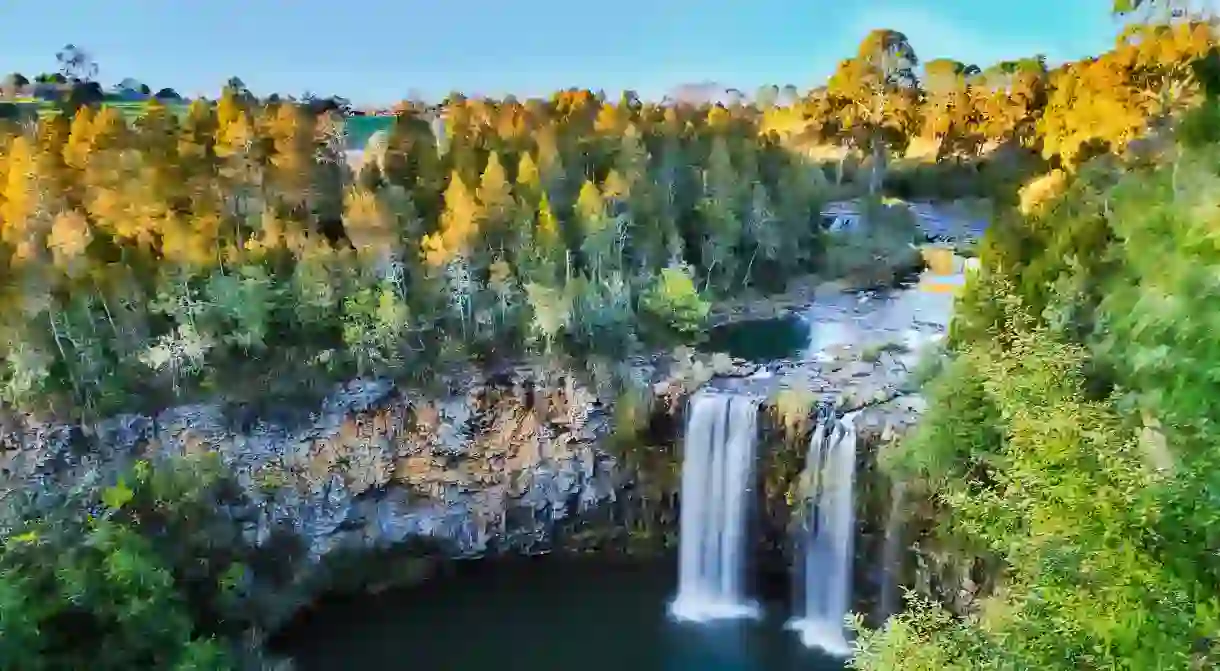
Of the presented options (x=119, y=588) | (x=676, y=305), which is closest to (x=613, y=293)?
(x=676, y=305)

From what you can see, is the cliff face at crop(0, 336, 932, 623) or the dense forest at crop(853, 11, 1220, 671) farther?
the cliff face at crop(0, 336, 932, 623)

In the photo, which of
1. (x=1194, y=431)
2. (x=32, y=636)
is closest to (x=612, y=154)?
(x=32, y=636)

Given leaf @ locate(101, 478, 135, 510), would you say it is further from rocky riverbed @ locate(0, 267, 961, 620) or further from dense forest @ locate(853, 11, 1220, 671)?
dense forest @ locate(853, 11, 1220, 671)

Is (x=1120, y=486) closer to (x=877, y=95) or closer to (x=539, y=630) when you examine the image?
(x=539, y=630)

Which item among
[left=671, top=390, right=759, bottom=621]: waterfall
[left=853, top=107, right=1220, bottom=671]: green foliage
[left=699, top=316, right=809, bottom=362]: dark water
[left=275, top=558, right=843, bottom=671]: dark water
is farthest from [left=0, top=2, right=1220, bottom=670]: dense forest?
[left=671, top=390, right=759, bottom=621]: waterfall

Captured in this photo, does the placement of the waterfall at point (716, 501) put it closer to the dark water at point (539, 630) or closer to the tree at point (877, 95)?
the dark water at point (539, 630)
